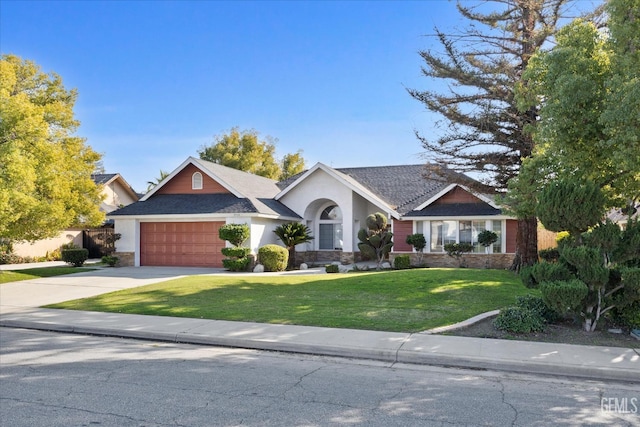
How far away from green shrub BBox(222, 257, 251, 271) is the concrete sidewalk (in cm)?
950

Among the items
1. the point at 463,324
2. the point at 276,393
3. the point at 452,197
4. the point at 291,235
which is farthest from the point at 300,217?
the point at 276,393

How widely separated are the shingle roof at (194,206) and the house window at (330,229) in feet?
6.77

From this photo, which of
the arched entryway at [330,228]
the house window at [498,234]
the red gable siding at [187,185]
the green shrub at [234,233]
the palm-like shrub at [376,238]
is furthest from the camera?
the arched entryway at [330,228]

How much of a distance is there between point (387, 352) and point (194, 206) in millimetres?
17562

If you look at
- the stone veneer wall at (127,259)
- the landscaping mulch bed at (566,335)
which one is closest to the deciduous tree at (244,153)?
the stone veneer wall at (127,259)

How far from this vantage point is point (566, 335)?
8.62 m

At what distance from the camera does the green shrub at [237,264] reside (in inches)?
832

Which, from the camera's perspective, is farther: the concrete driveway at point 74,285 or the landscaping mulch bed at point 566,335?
the concrete driveway at point 74,285

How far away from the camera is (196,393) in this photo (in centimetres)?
581

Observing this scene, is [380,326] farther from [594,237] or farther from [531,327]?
[594,237]

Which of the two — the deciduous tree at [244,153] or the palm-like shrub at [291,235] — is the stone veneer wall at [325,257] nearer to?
the palm-like shrub at [291,235]

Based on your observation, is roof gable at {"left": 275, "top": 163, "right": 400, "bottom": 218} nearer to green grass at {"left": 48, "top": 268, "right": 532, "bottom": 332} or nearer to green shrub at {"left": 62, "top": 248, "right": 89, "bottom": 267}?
green grass at {"left": 48, "top": 268, "right": 532, "bottom": 332}

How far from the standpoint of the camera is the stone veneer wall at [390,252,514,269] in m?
22.2

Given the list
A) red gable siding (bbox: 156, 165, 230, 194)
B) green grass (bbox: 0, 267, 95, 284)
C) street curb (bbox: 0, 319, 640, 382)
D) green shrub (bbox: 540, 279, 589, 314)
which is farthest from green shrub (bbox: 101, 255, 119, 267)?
green shrub (bbox: 540, 279, 589, 314)
